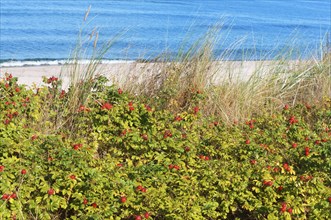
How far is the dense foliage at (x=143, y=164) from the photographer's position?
433 cm

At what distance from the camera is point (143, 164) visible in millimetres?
5121

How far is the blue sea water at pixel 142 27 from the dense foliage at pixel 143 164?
4131 millimetres

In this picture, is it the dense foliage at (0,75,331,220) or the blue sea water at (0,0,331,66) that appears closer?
the dense foliage at (0,75,331,220)

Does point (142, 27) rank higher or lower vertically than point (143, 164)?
higher

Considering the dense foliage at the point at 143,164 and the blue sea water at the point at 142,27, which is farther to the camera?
the blue sea water at the point at 142,27

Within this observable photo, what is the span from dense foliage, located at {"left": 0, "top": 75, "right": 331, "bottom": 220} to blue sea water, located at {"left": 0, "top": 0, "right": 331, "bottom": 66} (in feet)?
13.6

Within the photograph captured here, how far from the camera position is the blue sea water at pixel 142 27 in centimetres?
1430

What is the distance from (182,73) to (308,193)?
Answer: 290cm

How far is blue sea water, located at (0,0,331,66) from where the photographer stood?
46.9ft

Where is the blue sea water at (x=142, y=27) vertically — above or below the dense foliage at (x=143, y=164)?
above

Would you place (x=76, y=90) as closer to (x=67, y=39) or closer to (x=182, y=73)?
(x=182, y=73)

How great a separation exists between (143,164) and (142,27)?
1544 cm

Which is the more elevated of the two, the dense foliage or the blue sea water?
the blue sea water

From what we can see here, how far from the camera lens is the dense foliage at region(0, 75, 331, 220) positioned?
171 inches
